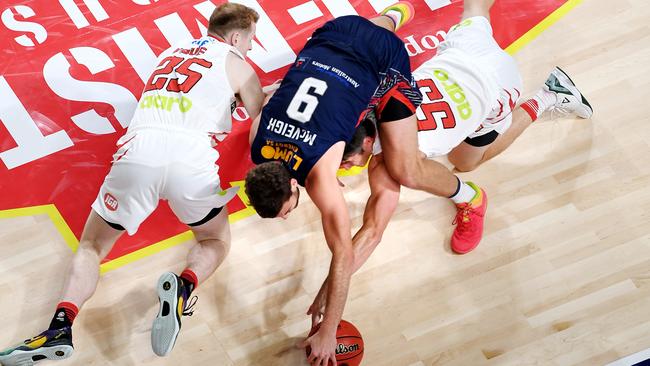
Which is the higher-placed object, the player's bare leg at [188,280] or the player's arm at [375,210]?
the player's bare leg at [188,280]

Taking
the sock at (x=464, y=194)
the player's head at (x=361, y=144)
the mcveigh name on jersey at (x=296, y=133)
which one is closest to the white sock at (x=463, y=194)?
the sock at (x=464, y=194)

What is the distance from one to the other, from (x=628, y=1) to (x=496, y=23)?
3.27 ft

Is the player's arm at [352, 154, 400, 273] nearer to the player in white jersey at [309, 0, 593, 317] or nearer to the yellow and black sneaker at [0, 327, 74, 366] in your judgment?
the player in white jersey at [309, 0, 593, 317]

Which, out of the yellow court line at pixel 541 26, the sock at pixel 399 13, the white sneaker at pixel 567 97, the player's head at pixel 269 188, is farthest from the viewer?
the yellow court line at pixel 541 26

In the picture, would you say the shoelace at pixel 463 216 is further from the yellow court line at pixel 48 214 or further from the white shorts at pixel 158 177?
the yellow court line at pixel 48 214

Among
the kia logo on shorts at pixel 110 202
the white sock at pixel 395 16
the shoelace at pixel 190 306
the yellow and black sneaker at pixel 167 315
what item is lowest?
the shoelace at pixel 190 306

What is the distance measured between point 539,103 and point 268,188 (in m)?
2.18

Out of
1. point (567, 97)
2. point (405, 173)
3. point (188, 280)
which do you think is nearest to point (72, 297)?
point (188, 280)

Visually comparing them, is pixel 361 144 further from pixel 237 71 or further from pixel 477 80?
pixel 477 80

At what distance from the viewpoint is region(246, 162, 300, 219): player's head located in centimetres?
413

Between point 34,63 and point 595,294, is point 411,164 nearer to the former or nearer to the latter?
point 595,294

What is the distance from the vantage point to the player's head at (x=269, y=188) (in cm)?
413

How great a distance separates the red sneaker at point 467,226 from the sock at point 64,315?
7.04 ft

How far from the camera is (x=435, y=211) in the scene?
5312 mm
